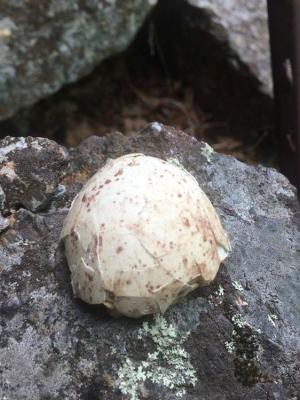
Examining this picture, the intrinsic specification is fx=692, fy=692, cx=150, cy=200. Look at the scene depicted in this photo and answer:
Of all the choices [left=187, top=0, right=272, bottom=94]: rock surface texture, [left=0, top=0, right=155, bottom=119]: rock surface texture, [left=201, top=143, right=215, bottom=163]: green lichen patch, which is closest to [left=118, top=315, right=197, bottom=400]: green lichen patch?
[left=201, top=143, right=215, bottom=163]: green lichen patch

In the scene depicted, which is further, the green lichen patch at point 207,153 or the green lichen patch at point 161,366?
the green lichen patch at point 207,153

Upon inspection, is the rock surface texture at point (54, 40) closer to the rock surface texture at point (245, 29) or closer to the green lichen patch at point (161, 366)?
the rock surface texture at point (245, 29)

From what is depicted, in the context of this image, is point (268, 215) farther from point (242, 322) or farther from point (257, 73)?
point (257, 73)

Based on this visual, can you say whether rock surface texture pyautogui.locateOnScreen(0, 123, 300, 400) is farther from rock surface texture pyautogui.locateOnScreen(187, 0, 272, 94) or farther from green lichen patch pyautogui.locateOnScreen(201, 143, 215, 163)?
rock surface texture pyautogui.locateOnScreen(187, 0, 272, 94)

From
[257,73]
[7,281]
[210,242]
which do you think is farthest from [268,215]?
[257,73]

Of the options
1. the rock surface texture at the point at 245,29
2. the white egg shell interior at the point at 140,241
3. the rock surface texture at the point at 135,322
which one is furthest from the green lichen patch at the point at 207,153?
the rock surface texture at the point at 245,29
